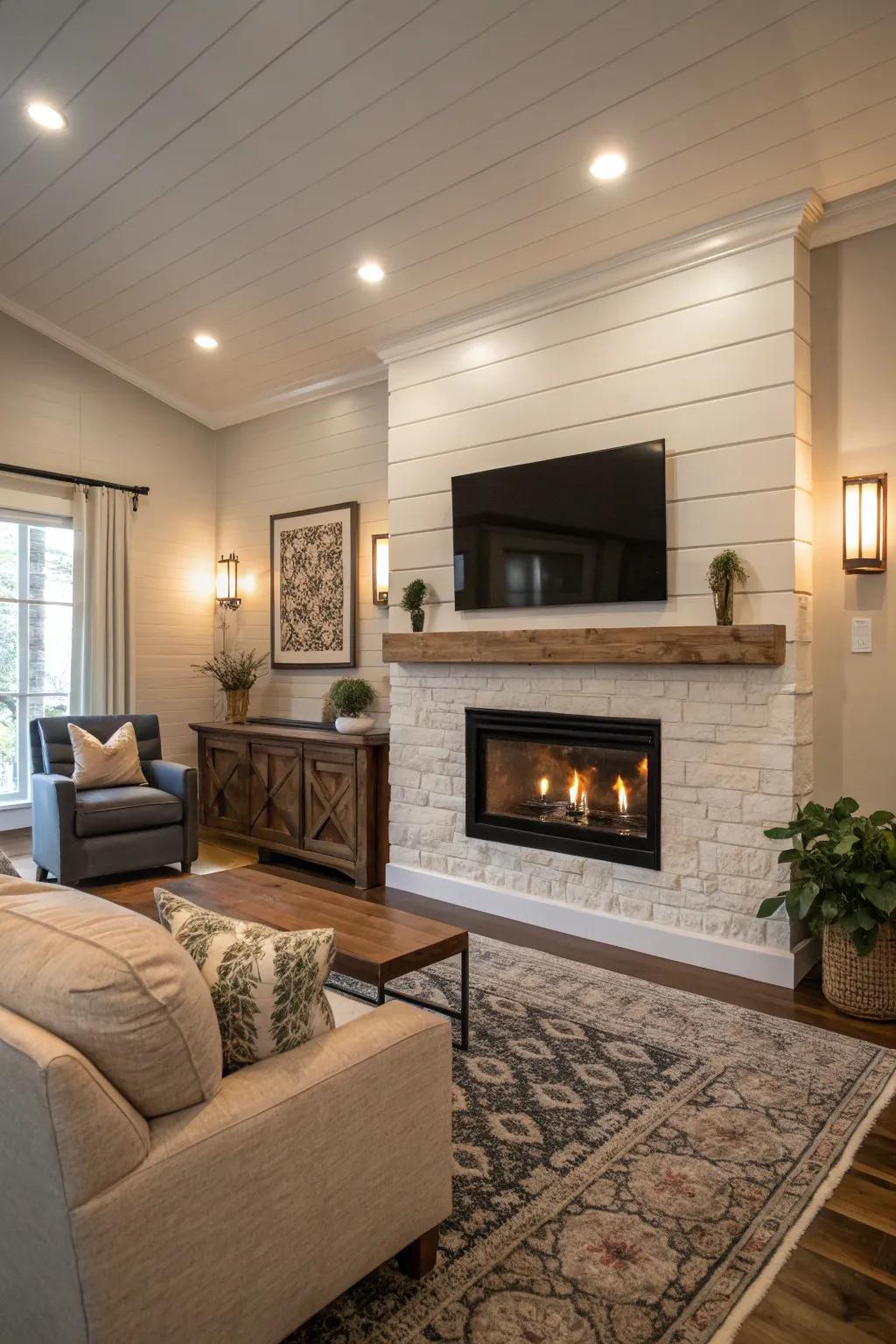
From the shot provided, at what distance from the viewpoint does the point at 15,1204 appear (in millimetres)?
1250

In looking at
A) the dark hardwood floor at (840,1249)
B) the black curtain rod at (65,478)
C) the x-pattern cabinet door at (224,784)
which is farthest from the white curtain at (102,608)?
the dark hardwood floor at (840,1249)

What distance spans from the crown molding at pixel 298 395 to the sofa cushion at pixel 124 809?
9.05ft

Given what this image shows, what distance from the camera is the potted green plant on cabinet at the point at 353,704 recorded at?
→ 200 inches

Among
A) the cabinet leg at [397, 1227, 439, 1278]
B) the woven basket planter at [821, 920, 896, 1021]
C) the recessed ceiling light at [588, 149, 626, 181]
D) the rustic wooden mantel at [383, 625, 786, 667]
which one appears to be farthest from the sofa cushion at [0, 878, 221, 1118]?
the recessed ceiling light at [588, 149, 626, 181]

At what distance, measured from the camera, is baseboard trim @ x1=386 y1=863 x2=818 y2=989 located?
11.1 feet

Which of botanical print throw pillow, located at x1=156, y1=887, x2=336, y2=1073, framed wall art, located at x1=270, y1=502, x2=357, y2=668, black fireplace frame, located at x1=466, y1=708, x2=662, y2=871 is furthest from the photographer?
framed wall art, located at x1=270, y1=502, x2=357, y2=668

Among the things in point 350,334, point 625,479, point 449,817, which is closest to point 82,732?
point 449,817

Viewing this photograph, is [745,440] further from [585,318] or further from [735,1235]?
[735,1235]

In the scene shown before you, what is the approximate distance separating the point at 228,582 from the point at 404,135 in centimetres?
366

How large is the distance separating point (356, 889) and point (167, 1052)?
11.7 ft

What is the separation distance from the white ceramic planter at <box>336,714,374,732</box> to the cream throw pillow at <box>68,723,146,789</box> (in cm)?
122

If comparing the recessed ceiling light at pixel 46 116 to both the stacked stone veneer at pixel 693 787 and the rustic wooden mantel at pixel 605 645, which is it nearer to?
the rustic wooden mantel at pixel 605 645

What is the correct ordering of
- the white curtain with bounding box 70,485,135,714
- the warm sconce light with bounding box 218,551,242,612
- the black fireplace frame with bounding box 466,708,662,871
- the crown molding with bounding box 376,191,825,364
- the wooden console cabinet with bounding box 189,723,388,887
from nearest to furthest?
the crown molding with bounding box 376,191,825,364 → the black fireplace frame with bounding box 466,708,662,871 → the wooden console cabinet with bounding box 189,723,388,887 → the white curtain with bounding box 70,485,135,714 → the warm sconce light with bounding box 218,551,242,612

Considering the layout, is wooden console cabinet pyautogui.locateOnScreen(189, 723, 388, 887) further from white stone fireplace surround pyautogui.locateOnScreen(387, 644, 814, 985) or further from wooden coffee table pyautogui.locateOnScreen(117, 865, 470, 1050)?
wooden coffee table pyautogui.locateOnScreen(117, 865, 470, 1050)
